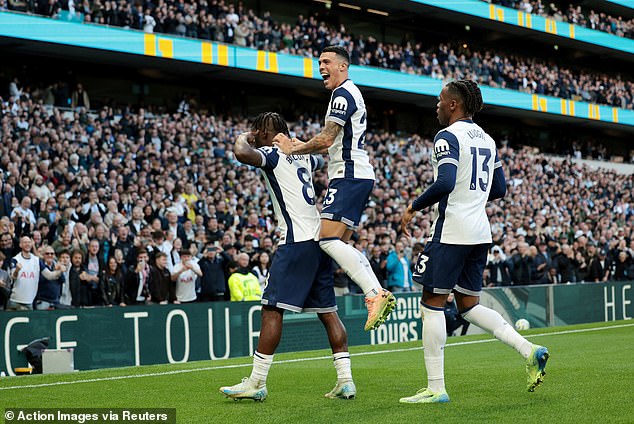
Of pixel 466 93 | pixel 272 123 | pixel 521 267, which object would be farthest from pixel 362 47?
pixel 466 93

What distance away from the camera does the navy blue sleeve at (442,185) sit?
6414mm

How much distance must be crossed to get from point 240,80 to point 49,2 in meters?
10.5

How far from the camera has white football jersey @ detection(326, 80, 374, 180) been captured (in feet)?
22.8

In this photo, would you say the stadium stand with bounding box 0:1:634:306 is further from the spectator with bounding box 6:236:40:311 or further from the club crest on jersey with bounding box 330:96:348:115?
the club crest on jersey with bounding box 330:96:348:115

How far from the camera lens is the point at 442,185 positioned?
6.41 m

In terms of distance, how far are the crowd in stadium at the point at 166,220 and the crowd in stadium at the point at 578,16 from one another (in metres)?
18.5

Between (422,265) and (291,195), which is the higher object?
(291,195)

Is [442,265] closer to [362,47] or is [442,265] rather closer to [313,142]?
[313,142]

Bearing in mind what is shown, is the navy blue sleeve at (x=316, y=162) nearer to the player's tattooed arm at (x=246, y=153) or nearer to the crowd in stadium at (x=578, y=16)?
the player's tattooed arm at (x=246, y=153)

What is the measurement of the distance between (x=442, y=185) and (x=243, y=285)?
8933mm

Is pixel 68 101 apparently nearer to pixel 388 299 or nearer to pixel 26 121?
pixel 26 121

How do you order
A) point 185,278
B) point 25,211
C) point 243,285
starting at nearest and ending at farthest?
point 185,278, point 243,285, point 25,211

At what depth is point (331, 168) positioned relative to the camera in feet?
23.1

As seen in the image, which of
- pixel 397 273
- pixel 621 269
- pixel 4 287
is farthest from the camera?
pixel 621 269
